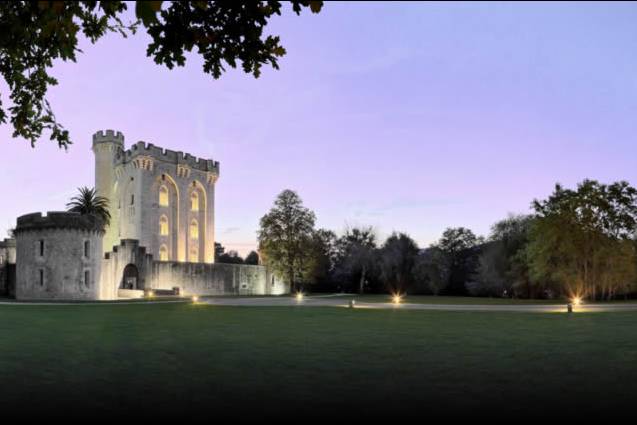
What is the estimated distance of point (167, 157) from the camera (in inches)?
2532

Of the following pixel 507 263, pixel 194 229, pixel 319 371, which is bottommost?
pixel 319 371

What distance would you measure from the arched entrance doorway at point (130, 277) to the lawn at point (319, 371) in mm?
34073

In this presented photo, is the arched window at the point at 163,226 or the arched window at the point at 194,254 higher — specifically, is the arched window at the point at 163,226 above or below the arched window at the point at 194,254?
above

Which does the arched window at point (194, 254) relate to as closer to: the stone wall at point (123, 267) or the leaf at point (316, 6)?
the stone wall at point (123, 267)

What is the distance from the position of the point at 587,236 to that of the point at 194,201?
44678mm

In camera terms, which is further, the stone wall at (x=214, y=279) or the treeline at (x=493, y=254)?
the stone wall at (x=214, y=279)

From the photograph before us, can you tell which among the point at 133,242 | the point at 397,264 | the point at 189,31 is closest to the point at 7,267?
the point at 133,242

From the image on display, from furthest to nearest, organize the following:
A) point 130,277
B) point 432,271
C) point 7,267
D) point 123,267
Result: point 432,271
point 7,267
point 130,277
point 123,267

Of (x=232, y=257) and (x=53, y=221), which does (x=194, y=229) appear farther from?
(x=232, y=257)

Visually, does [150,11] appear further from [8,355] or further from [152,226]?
[152,226]

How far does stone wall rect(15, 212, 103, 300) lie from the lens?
40.1 metres

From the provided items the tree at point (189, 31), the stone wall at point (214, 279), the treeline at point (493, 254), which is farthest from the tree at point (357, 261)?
the tree at point (189, 31)

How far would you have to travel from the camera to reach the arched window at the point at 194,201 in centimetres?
6806

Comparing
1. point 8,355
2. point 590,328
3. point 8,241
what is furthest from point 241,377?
point 8,241
